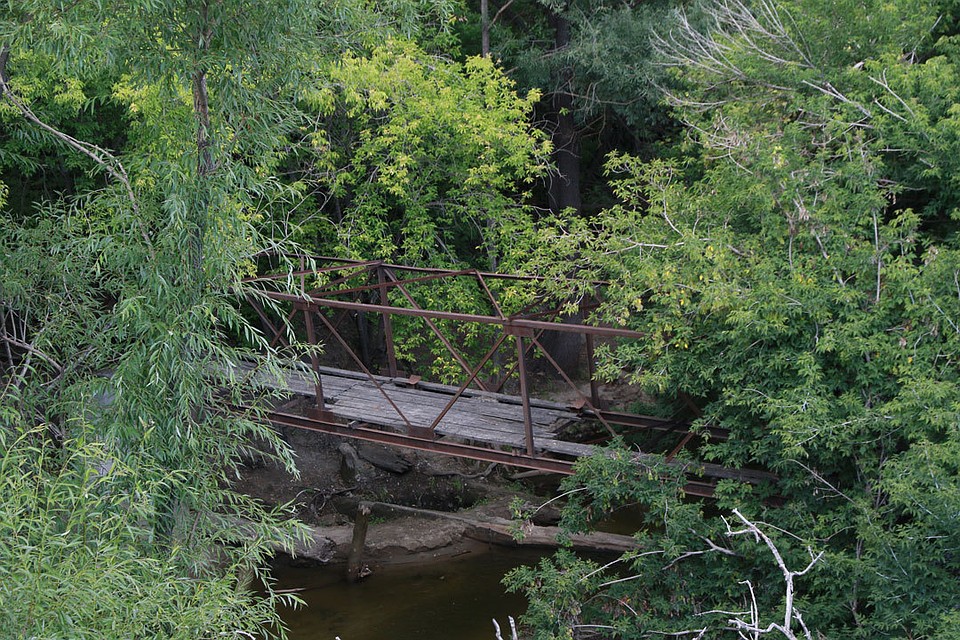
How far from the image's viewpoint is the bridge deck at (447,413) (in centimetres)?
823

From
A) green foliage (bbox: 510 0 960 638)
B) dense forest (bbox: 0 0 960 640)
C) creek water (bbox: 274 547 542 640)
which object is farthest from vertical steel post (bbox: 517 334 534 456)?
creek water (bbox: 274 547 542 640)

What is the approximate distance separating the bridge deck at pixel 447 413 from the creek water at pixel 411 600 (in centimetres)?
189

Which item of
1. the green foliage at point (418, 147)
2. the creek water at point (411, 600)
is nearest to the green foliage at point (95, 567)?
the creek water at point (411, 600)

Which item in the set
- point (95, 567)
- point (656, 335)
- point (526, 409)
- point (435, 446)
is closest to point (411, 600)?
point (435, 446)

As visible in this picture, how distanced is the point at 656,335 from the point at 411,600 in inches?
188

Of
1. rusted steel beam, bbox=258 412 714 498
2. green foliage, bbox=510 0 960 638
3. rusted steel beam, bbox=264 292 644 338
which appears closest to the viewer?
green foliage, bbox=510 0 960 638

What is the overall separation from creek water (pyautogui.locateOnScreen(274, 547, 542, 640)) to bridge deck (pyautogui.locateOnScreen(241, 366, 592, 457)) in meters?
1.89

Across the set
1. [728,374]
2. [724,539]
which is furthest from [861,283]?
[724,539]

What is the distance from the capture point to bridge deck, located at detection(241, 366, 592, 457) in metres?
8.23

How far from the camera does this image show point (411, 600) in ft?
32.6

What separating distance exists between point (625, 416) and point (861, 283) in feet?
8.56

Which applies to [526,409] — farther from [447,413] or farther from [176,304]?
[176,304]

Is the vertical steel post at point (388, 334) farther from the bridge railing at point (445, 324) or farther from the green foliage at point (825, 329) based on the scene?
the green foliage at point (825, 329)

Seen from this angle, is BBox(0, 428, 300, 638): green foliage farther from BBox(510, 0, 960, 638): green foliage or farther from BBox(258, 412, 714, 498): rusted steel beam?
BBox(510, 0, 960, 638): green foliage
